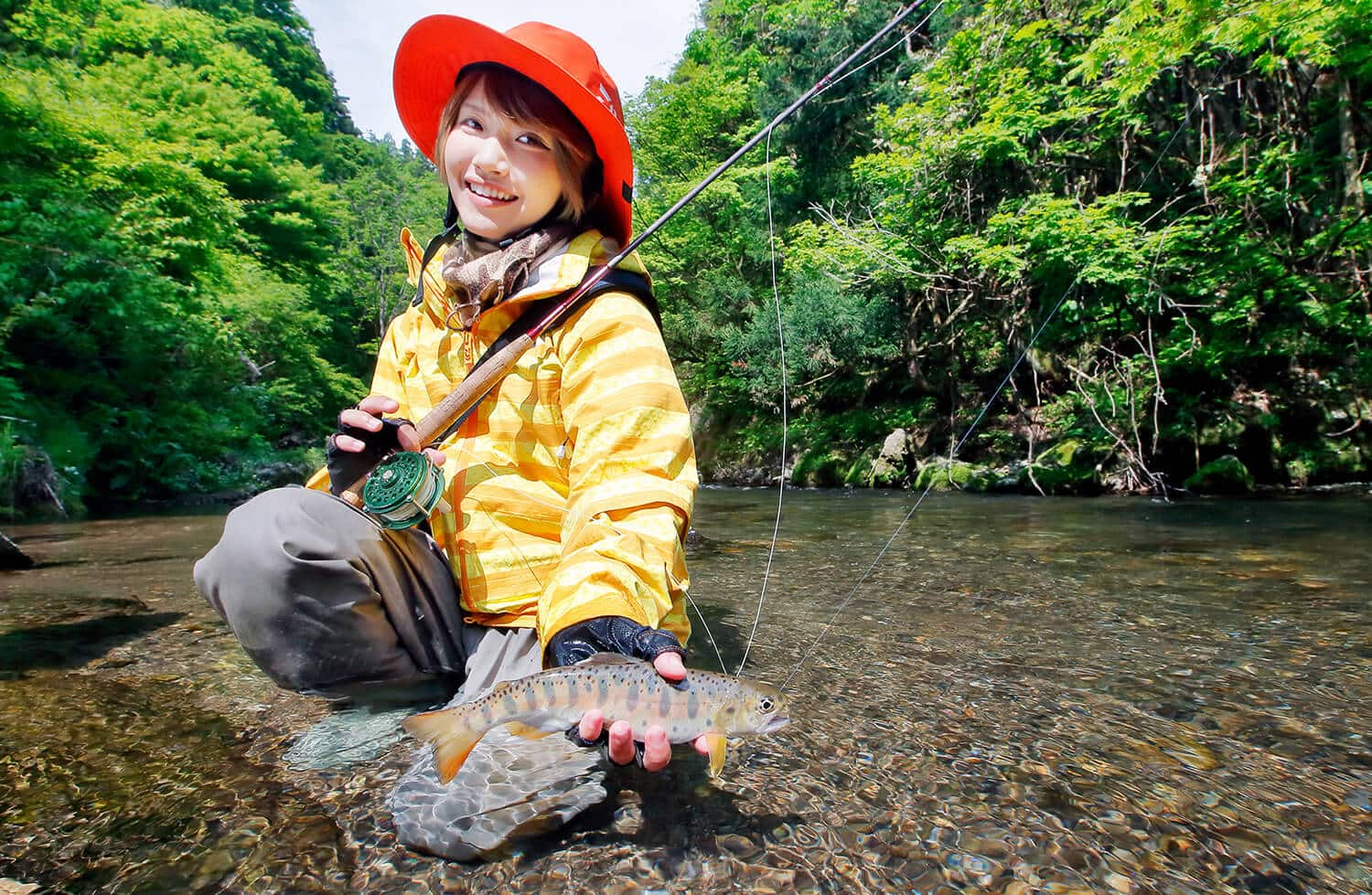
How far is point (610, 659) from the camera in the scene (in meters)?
1.60

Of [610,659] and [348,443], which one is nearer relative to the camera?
[610,659]

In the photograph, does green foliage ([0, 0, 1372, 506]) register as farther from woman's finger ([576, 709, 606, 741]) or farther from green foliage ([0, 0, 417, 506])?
woman's finger ([576, 709, 606, 741])

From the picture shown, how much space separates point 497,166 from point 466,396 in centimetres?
75

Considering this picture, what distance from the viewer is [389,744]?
226 cm

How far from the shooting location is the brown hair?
2359 mm

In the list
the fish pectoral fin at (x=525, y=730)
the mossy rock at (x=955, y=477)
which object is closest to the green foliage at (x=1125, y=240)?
the mossy rock at (x=955, y=477)

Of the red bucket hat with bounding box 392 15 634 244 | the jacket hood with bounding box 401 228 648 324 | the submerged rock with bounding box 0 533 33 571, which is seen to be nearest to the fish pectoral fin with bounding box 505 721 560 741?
the jacket hood with bounding box 401 228 648 324

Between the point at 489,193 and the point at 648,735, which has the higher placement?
the point at 489,193

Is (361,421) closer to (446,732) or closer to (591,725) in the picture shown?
(446,732)

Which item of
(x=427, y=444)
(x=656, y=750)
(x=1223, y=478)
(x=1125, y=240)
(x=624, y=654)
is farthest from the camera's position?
(x=1125, y=240)

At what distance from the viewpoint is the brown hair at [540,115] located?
2359 mm

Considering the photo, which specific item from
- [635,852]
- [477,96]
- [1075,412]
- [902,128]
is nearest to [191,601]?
[477,96]

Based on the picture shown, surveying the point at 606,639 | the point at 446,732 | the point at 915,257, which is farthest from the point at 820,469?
the point at 446,732

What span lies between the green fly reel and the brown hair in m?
1.03
